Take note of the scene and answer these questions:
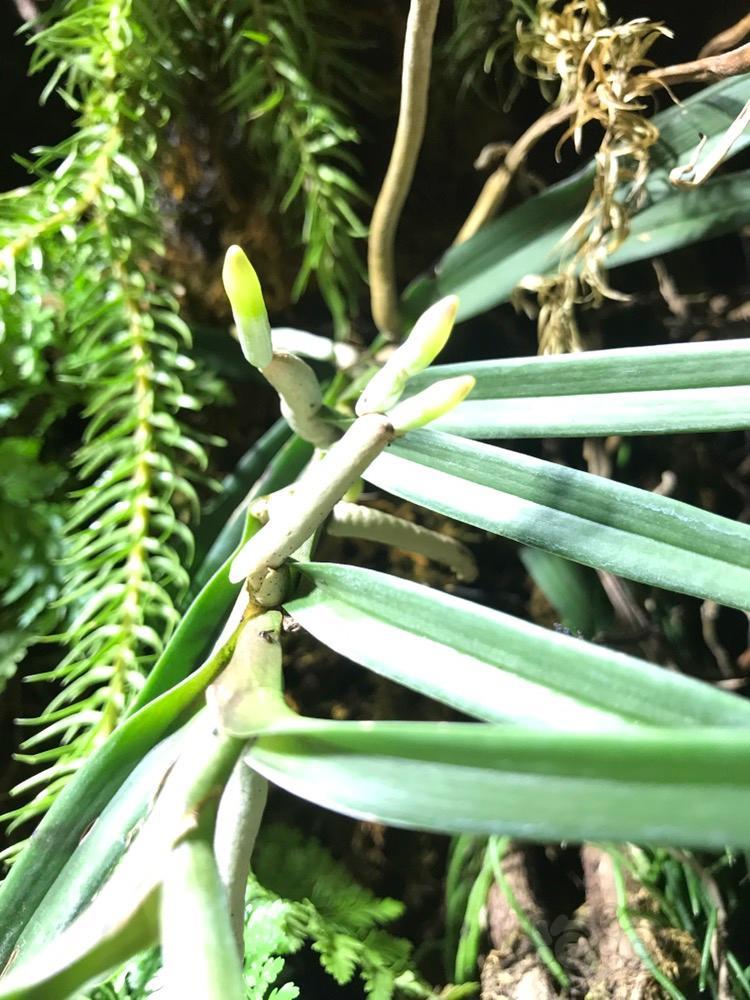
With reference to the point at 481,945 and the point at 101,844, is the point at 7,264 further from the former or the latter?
the point at 481,945

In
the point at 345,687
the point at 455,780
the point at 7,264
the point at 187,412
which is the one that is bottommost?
the point at 345,687

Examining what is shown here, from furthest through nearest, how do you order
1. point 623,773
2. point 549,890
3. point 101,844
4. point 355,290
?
point 355,290 < point 549,890 < point 101,844 < point 623,773

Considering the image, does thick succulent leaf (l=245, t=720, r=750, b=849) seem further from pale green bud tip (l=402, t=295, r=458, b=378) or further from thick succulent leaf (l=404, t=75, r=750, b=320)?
thick succulent leaf (l=404, t=75, r=750, b=320)

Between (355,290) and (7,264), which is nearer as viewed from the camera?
(7,264)

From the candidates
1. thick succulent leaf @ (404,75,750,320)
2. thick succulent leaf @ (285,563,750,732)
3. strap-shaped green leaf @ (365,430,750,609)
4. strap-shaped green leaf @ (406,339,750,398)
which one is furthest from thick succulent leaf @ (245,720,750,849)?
thick succulent leaf @ (404,75,750,320)

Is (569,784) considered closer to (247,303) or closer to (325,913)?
(247,303)

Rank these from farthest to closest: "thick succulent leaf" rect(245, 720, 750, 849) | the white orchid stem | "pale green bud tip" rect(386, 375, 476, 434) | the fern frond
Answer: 1. the fern frond
2. the white orchid stem
3. "pale green bud tip" rect(386, 375, 476, 434)
4. "thick succulent leaf" rect(245, 720, 750, 849)

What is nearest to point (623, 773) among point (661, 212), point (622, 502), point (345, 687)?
point (622, 502)
